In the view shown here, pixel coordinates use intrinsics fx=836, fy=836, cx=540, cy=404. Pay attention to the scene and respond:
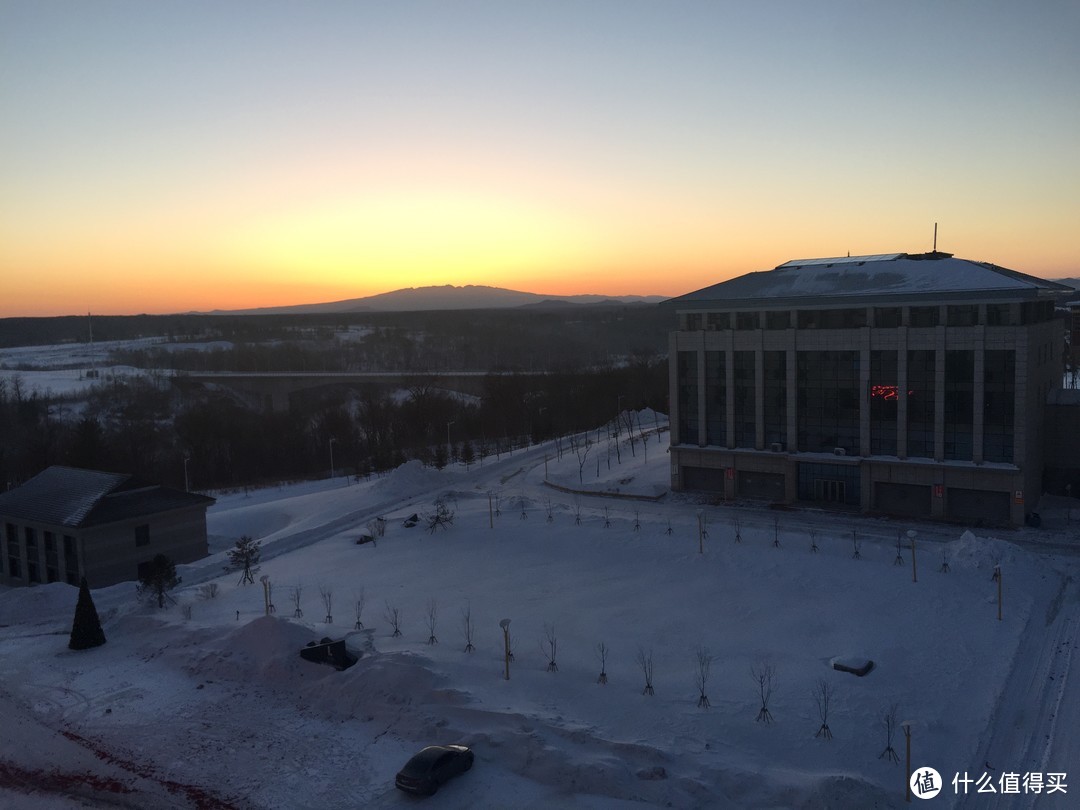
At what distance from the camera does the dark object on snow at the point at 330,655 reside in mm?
19312

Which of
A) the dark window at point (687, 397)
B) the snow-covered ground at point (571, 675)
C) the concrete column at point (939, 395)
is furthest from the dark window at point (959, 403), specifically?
the dark window at point (687, 397)

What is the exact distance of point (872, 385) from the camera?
3303cm

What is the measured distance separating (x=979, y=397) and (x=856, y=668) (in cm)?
1668

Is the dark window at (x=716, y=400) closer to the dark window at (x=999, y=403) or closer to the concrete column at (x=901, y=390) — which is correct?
the concrete column at (x=901, y=390)

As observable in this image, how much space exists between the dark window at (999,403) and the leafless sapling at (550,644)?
1919 cm

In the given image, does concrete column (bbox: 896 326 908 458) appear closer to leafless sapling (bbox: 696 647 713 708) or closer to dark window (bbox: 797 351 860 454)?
dark window (bbox: 797 351 860 454)

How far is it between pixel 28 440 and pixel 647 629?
60781mm

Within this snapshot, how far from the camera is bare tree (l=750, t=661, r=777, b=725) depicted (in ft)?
52.9

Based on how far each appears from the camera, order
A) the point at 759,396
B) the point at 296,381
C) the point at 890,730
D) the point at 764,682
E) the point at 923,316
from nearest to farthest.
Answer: the point at 890,730 → the point at 764,682 → the point at 923,316 → the point at 759,396 → the point at 296,381

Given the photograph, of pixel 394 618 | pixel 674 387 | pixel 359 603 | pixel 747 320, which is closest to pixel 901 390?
pixel 747 320

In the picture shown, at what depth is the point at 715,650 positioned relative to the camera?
65.2 feet

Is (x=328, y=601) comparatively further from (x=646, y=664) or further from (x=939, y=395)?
(x=939, y=395)

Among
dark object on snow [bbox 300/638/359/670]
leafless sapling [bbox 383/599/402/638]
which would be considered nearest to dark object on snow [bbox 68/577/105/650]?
dark object on snow [bbox 300/638/359/670]

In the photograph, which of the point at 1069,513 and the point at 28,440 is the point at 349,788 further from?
the point at 28,440
